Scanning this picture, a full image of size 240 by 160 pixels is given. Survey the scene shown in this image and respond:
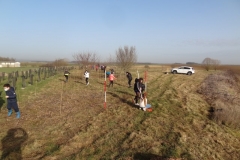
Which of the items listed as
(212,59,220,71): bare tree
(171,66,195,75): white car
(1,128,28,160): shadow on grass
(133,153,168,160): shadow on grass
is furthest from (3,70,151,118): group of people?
(212,59,220,71): bare tree

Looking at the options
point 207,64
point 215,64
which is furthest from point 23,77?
point 215,64

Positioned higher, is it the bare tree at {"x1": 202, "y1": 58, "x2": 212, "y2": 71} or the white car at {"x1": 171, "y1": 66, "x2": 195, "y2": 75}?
the bare tree at {"x1": 202, "y1": 58, "x2": 212, "y2": 71}

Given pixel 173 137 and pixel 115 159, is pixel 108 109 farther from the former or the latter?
pixel 115 159

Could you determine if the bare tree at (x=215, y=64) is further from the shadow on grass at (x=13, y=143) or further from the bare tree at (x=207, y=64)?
the shadow on grass at (x=13, y=143)

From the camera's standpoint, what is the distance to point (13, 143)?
223 inches

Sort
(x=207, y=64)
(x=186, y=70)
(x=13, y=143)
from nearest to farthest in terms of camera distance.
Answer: (x=13, y=143), (x=186, y=70), (x=207, y=64)

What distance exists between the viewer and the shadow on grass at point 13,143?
501 centimetres

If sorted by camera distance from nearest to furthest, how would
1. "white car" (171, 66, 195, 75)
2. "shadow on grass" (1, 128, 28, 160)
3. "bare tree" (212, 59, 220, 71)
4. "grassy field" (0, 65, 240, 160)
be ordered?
1. "shadow on grass" (1, 128, 28, 160)
2. "grassy field" (0, 65, 240, 160)
3. "white car" (171, 66, 195, 75)
4. "bare tree" (212, 59, 220, 71)

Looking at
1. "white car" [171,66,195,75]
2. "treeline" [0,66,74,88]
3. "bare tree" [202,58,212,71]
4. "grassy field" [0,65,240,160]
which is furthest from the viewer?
"bare tree" [202,58,212,71]

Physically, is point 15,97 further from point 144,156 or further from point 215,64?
point 215,64

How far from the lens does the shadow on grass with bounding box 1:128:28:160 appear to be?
16.5 feet

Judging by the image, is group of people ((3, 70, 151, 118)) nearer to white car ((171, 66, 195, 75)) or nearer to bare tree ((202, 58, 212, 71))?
white car ((171, 66, 195, 75))

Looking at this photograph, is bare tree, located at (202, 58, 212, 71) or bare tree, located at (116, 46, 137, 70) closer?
bare tree, located at (116, 46, 137, 70)

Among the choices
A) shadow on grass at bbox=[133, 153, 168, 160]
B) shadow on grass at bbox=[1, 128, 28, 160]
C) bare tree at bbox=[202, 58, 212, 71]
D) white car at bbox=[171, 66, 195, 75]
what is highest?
bare tree at bbox=[202, 58, 212, 71]
